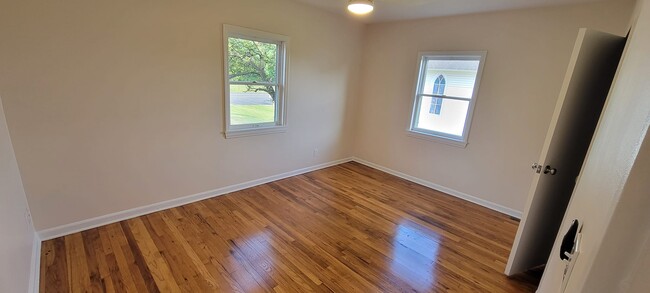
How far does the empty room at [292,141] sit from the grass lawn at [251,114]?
0.02m

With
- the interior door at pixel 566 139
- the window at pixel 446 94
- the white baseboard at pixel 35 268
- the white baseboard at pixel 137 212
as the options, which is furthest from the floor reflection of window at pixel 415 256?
the white baseboard at pixel 35 268

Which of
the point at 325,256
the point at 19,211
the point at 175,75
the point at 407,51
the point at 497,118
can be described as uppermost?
the point at 407,51

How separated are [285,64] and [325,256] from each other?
2.41m

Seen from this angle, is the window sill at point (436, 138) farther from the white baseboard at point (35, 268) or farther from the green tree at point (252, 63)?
the white baseboard at point (35, 268)

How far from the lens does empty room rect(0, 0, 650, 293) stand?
189 centimetres

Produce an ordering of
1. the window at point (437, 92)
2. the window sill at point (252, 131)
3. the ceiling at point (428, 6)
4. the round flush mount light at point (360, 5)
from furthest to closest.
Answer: the window at point (437, 92) < the window sill at point (252, 131) < the ceiling at point (428, 6) < the round flush mount light at point (360, 5)

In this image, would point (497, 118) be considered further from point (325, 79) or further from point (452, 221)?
point (325, 79)

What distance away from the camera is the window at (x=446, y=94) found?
3445 millimetres

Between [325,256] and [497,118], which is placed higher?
[497,118]

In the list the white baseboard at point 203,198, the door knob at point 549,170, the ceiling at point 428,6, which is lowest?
the white baseboard at point 203,198

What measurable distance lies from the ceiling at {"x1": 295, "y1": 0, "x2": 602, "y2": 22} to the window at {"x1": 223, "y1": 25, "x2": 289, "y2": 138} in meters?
0.79

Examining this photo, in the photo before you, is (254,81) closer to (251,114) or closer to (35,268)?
(251,114)

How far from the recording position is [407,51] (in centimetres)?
394

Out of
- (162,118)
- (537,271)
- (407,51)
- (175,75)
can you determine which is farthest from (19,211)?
(407,51)
